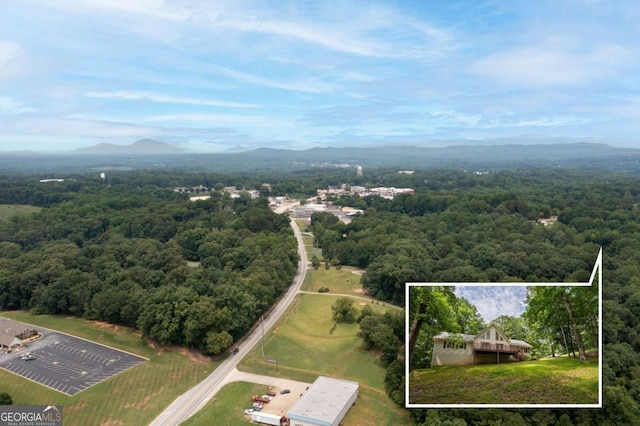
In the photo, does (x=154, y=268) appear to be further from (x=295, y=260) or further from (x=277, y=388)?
(x=277, y=388)

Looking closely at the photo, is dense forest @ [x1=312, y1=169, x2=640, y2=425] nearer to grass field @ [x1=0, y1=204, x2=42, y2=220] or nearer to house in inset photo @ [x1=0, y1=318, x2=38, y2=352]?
A: house in inset photo @ [x1=0, y1=318, x2=38, y2=352]

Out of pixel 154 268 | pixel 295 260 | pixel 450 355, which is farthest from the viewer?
pixel 295 260

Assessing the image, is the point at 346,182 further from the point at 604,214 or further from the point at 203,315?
the point at 203,315

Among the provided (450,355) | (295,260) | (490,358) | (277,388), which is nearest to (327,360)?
(277,388)

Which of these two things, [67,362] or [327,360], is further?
[327,360]

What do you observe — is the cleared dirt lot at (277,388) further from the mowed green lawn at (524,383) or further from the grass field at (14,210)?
the grass field at (14,210)
